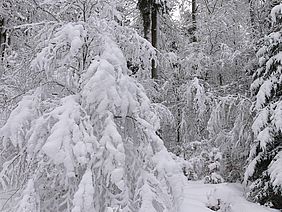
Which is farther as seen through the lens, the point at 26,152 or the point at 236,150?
the point at 236,150

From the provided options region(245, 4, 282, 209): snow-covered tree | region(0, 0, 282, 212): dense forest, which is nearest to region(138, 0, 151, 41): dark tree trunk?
region(245, 4, 282, 209): snow-covered tree

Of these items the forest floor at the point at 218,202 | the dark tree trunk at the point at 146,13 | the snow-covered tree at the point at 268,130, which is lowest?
the forest floor at the point at 218,202

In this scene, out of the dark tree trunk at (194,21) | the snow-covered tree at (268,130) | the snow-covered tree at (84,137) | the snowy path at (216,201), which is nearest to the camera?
the snow-covered tree at (84,137)

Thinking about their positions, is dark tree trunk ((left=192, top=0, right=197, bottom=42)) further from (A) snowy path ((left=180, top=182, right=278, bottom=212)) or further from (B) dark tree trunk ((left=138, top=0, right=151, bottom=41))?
(A) snowy path ((left=180, top=182, right=278, bottom=212))

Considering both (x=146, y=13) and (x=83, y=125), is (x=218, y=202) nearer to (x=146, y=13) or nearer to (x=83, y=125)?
(x=83, y=125)

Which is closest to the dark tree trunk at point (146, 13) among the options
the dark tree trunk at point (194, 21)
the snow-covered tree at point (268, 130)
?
the snow-covered tree at point (268, 130)

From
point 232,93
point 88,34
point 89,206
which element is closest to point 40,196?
point 89,206

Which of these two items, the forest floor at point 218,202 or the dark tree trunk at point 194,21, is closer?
the forest floor at point 218,202

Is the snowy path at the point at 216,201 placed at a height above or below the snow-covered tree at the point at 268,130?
A: below

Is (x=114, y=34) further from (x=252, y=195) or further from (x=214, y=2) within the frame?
(x=214, y=2)

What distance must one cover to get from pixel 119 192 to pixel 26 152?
2.90ft

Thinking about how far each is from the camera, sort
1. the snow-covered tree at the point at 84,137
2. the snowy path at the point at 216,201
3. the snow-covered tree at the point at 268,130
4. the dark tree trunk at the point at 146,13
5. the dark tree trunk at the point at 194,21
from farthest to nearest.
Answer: the dark tree trunk at the point at 194,21 < the dark tree trunk at the point at 146,13 < the snow-covered tree at the point at 268,130 < the snowy path at the point at 216,201 < the snow-covered tree at the point at 84,137

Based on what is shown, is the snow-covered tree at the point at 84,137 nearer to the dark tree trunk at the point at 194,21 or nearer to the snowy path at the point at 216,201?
the snowy path at the point at 216,201

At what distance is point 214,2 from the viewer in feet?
46.3
